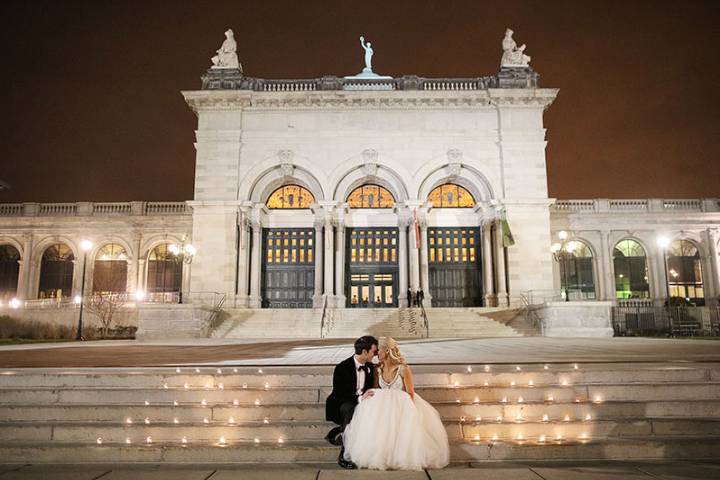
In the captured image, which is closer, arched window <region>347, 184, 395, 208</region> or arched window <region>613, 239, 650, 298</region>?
arched window <region>347, 184, 395, 208</region>

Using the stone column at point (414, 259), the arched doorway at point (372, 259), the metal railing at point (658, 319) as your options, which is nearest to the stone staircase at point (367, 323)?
the stone column at point (414, 259)

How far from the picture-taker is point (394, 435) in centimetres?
588

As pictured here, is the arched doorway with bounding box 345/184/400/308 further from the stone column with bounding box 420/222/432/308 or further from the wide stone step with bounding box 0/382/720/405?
the wide stone step with bounding box 0/382/720/405

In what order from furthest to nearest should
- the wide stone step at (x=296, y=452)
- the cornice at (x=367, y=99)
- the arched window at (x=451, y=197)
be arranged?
the arched window at (x=451, y=197) → the cornice at (x=367, y=99) → the wide stone step at (x=296, y=452)

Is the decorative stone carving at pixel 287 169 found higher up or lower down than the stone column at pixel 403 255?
higher up

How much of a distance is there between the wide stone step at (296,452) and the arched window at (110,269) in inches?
1293

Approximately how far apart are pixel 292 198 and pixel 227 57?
923 cm

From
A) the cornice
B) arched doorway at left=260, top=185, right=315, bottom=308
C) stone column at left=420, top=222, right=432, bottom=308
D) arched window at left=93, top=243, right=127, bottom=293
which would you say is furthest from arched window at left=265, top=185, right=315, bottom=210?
arched window at left=93, top=243, right=127, bottom=293

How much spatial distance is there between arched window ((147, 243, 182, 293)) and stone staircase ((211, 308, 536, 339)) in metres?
13.0

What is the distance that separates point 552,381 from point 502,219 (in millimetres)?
21554

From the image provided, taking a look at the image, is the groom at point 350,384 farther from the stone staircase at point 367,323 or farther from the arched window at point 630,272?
the arched window at point 630,272

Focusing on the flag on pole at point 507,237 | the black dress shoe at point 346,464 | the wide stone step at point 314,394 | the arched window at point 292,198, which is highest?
the arched window at point 292,198

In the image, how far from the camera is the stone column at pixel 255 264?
29.7 m

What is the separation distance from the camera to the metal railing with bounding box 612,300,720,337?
26.2 m
